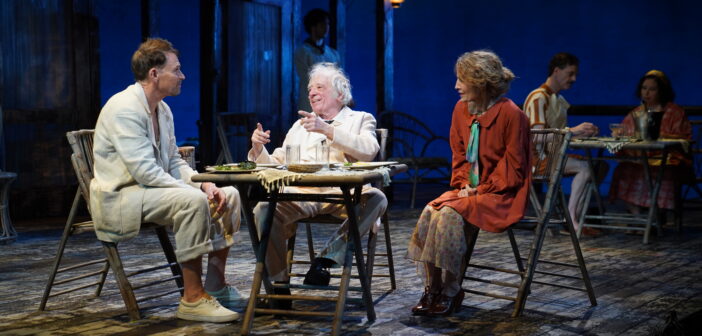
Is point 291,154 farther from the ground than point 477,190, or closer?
farther from the ground

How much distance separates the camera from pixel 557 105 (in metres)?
6.12

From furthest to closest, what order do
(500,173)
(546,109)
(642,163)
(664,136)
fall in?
(664,136) → (642,163) → (546,109) → (500,173)

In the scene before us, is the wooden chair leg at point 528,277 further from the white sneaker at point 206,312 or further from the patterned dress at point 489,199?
the white sneaker at point 206,312

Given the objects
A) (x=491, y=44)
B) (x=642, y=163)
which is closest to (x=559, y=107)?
(x=642, y=163)

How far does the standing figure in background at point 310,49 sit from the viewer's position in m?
7.30

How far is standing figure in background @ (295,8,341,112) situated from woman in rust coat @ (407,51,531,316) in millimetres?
3608

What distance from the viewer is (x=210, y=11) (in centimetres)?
729

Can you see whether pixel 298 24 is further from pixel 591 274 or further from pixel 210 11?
pixel 591 274

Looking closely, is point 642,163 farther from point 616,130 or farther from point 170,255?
point 170,255

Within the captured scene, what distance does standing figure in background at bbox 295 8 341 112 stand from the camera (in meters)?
7.30

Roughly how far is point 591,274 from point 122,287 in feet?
8.41

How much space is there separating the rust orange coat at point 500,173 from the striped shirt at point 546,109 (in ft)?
7.57

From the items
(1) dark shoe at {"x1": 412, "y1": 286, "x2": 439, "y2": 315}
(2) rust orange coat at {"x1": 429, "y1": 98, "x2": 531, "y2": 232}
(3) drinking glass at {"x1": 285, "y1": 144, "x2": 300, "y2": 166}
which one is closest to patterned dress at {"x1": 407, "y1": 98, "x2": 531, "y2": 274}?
(2) rust orange coat at {"x1": 429, "y1": 98, "x2": 531, "y2": 232}

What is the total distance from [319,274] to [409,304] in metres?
0.53
